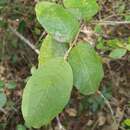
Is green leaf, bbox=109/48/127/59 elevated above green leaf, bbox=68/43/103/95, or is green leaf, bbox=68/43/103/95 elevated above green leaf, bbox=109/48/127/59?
green leaf, bbox=68/43/103/95

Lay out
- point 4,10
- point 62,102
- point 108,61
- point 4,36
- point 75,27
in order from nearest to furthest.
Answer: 1. point 62,102
2. point 75,27
3. point 4,10
4. point 4,36
5. point 108,61

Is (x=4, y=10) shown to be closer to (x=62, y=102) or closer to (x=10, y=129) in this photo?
(x=10, y=129)

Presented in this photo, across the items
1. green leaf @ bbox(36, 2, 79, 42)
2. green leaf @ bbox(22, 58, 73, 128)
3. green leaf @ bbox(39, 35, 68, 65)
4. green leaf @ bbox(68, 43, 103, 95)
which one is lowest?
green leaf @ bbox(68, 43, 103, 95)

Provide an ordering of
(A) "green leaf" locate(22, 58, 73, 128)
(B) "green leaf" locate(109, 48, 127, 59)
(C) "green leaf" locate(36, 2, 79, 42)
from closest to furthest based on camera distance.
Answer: (A) "green leaf" locate(22, 58, 73, 128)
(C) "green leaf" locate(36, 2, 79, 42)
(B) "green leaf" locate(109, 48, 127, 59)

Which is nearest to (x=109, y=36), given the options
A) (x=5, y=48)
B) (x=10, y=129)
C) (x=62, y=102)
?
(x=5, y=48)

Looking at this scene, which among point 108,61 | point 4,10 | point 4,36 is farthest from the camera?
point 108,61

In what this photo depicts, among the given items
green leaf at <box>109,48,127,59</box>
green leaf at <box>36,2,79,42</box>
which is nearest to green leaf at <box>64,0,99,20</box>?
green leaf at <box>36,2,79,42</box>

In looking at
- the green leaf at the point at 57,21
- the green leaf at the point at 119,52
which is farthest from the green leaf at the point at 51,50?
the green leaf at the point at 119,52

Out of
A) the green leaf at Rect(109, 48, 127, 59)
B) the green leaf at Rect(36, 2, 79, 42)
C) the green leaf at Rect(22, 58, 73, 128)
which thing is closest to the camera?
the green leaf at Rect(22, 58, 73, 128)

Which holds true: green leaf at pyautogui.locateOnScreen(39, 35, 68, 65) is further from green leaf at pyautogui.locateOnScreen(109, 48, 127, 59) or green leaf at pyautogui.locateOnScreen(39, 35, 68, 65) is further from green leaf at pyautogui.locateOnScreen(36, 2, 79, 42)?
green leaf at pyautogui.locateOnScreen(109, 48, 127, 59)
